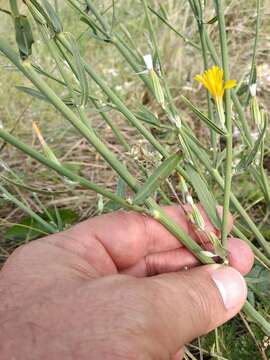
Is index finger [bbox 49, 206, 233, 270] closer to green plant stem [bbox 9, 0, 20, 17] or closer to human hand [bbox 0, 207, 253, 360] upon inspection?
human hand [bbox 0, 207, 253, 360]

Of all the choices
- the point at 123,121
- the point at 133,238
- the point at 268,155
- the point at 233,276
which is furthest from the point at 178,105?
the point at 233,276

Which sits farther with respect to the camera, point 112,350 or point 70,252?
point 70,252

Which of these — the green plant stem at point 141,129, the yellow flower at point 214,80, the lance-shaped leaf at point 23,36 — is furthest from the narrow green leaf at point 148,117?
the lance-shaped leaf at point 23,36

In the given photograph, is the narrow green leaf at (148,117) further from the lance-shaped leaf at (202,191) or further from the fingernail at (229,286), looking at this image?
the fingernail at (229,286)

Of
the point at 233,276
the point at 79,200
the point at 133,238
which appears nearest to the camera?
the point at 233,276

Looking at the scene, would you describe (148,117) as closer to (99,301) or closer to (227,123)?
(227,123)

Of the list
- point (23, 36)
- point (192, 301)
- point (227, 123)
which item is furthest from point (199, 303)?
point (23, 36)

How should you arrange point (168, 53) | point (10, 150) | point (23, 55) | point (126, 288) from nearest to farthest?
point (23, 55) < point (126, 288) < point (10, 150) < point (168, 53)

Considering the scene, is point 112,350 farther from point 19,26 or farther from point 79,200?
point 79,200
